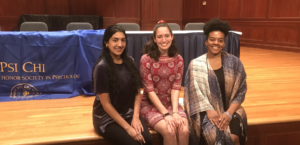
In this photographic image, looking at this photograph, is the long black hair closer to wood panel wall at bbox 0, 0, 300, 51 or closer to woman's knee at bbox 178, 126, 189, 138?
woman's knee at bbox 178, 126, 189, 138

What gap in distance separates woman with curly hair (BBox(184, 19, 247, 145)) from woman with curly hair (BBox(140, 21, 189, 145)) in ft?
0.45

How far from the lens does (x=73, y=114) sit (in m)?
2.36

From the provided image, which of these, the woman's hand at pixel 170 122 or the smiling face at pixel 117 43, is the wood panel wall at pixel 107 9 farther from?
the woman's hand at pixel 170 122

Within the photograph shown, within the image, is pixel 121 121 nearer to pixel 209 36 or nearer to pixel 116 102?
pixel 116 102

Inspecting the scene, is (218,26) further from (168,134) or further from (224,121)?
(168,134)

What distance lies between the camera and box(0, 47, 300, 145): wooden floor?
6.26 feet

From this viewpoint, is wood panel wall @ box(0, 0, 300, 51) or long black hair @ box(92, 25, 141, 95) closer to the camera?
long black hair @ box(92, 25, 141, 95)

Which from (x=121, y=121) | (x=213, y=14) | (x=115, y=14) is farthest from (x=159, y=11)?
(x=121, y=121)

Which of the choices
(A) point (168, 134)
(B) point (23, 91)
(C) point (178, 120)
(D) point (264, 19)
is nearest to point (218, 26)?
(C) point (178, 120)

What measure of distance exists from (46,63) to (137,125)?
169 centimetres

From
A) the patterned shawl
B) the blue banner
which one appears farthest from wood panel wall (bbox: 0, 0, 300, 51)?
the patterned shawl

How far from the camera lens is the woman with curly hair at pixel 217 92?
1707 mm

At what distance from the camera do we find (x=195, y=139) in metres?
1.80

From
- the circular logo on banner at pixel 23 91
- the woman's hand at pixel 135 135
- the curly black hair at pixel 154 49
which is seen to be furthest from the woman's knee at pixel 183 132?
the circular logo on banner at pixel 23 91
